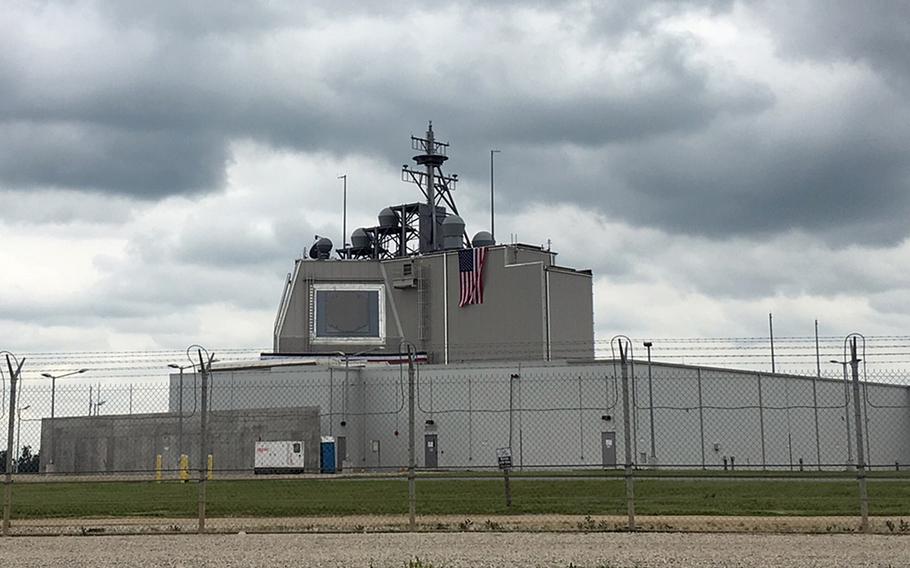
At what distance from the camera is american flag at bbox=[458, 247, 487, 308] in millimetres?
86188

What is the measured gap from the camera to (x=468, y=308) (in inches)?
3430

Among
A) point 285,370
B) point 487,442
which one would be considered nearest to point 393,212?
point 285,370

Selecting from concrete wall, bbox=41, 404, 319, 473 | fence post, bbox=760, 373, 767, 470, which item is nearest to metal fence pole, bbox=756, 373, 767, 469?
fence post, bbox=760, 373, 767, 470

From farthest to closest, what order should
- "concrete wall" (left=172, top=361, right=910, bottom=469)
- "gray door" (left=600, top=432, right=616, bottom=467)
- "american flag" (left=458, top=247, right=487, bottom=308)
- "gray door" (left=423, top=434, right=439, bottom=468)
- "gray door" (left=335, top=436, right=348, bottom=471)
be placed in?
1. "american flag" (left=458, top=247, right=487, bottom=308)
2. "gray door" (left=335, top=436, right=348, bottom=471)
3. "gray door" (left=423, top=434, right=439, bottom=468)
4. "concrete wall" (left=172, top=361, right=910, bottom=469)
5. "gray door" (left=600, top=432, right=616, bottom=467)

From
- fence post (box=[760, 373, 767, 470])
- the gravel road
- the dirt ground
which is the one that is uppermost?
fence post (box=[760, 373, 767, 470])

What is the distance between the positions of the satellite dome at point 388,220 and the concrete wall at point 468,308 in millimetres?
5558

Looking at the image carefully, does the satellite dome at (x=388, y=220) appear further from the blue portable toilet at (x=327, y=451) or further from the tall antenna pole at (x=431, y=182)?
the blue portable toilet at (x=327, y=451)

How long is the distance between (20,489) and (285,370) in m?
31.6

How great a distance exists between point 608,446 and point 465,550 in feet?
169

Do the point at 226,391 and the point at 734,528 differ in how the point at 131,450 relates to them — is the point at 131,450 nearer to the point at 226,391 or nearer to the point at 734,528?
the point at 226,391

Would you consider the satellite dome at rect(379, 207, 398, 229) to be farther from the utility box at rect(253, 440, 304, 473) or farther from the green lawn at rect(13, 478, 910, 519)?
the green lawn at rect(13, 478, 910, 519)

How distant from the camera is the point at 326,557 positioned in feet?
59.5

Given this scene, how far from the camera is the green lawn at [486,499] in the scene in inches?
1102

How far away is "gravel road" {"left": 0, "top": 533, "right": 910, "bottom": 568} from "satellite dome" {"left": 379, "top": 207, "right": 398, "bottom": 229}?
75524mm
